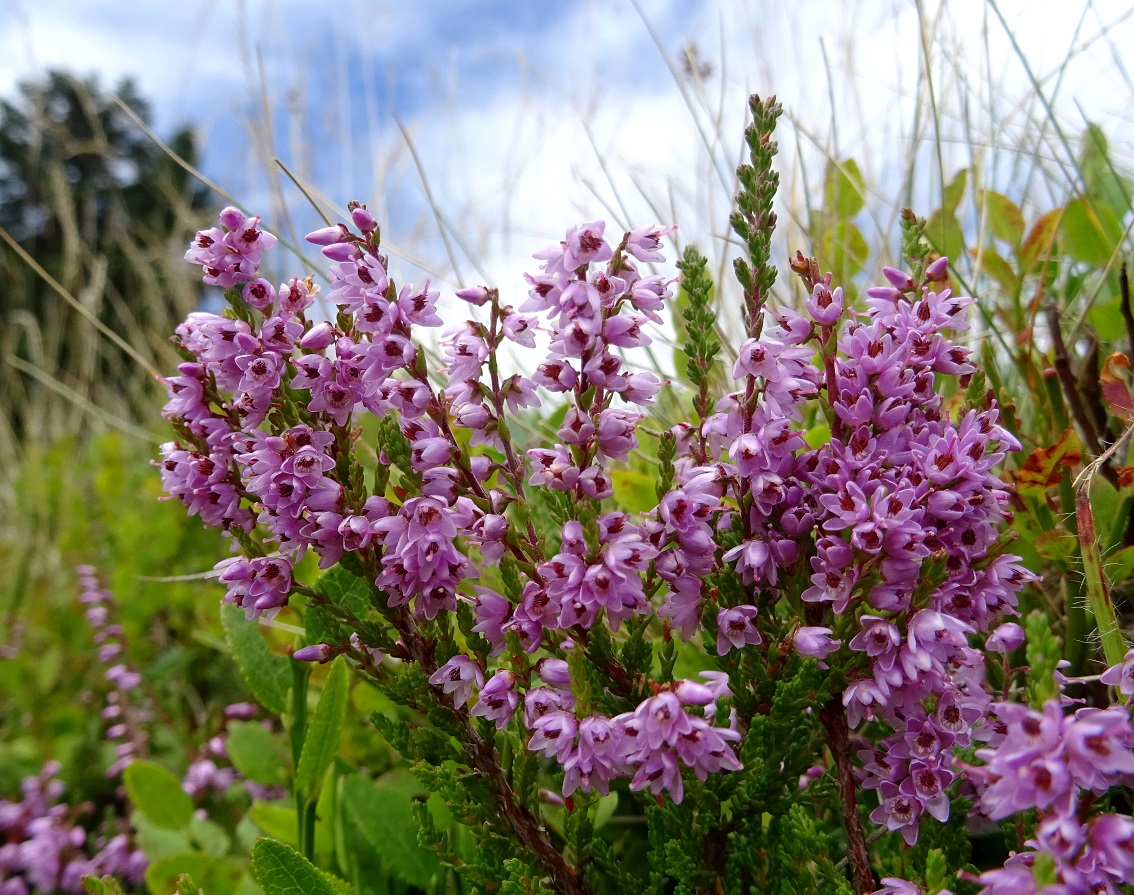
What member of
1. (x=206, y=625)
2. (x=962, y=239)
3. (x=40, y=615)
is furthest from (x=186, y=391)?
(x=40, y=615)

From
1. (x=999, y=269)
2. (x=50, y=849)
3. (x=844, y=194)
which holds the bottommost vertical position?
(x=50, y=849)

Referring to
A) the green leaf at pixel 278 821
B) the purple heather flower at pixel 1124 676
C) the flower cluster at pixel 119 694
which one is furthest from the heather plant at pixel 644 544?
the flower cluster at pixel 119 694

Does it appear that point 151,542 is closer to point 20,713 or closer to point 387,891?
point 20,713

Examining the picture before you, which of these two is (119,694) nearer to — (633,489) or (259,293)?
(633,489)

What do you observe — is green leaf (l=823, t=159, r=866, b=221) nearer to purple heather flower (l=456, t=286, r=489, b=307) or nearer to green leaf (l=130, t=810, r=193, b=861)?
purple heather flower (l=456, t=286, r=489, b=307)

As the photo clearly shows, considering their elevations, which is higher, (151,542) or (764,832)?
(151,542)

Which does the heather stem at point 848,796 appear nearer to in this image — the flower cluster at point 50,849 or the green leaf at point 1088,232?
the green leaf at point 1088,232

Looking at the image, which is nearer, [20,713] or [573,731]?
[573,731]

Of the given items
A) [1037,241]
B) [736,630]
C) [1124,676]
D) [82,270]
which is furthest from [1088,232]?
[82,270]

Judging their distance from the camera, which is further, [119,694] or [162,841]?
[119,694]
